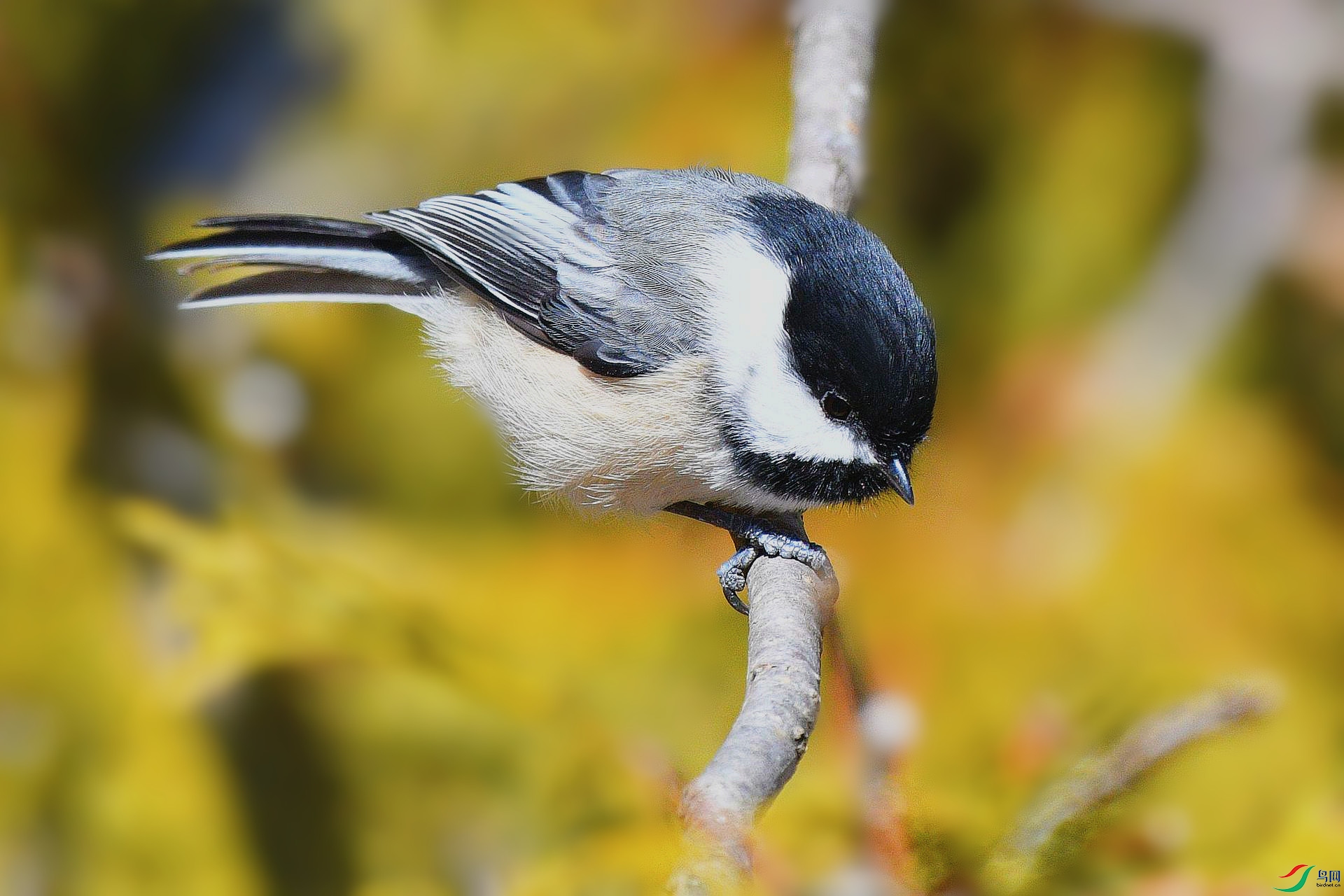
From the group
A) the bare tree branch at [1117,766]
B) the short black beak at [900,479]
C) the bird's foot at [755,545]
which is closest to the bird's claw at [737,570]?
the bird's foot at [755,545]

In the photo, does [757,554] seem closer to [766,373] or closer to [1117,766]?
[766,373]

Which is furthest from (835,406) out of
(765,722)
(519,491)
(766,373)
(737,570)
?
(519,491)

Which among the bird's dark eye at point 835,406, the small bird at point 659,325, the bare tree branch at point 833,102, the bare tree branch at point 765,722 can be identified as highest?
the bare tree branch at point 833,102

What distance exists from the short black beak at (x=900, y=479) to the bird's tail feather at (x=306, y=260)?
0.53 meters

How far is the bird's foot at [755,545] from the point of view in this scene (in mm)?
879

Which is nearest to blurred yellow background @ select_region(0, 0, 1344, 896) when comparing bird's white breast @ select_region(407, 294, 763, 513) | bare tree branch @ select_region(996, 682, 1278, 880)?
bird's white breast @ select_region(407, 294, 763, 513)

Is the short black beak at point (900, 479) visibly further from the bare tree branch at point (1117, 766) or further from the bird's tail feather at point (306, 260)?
the bird's tail feather at point (306, 260)

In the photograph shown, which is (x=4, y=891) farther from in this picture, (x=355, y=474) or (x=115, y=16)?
(x=115, y=16)

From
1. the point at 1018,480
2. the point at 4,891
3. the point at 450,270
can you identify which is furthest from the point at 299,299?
the point at 1018,480

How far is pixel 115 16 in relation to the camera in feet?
4.18

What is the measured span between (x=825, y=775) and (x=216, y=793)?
0.66 meters

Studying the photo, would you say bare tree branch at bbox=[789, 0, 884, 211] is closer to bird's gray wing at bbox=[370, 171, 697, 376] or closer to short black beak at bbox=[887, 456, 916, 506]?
bird's gray wing at bbox=[370, 171, 697, 376]

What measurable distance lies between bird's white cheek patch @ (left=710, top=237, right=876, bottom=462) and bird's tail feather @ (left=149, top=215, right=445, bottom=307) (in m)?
0.38

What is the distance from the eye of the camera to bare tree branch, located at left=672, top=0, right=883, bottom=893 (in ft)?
1.66
